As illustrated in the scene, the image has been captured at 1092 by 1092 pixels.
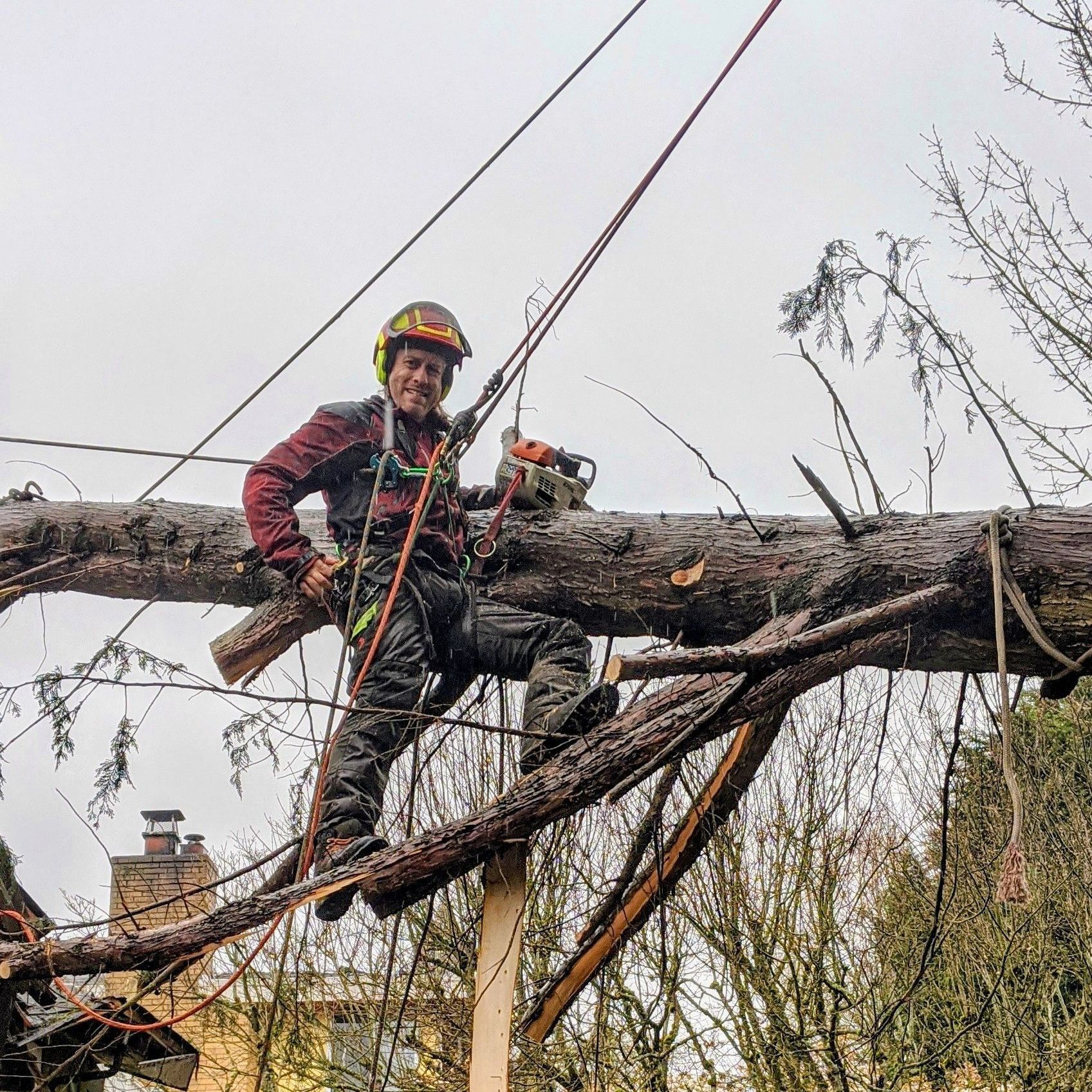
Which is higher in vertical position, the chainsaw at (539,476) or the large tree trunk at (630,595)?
the chainsaw at (539,476)

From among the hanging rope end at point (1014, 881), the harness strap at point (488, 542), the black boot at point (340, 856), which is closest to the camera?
the hanging rope end at point (1014, 881)

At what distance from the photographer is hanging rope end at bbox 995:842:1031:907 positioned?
106 inches

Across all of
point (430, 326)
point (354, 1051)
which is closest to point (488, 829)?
point (430, 326)

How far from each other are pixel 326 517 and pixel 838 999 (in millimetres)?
6356

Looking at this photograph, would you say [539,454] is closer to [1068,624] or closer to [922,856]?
[1068,624]

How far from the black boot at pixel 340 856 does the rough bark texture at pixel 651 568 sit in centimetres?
96

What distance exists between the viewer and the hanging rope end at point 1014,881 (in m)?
2.69

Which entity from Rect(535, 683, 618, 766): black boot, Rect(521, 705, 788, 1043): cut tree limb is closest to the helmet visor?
Rect(535, 683, 618, 766): black boot

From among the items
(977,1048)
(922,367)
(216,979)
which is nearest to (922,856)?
(977,1048)

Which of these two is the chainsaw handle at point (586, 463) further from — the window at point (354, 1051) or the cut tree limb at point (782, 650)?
the window at point (354, 1051)

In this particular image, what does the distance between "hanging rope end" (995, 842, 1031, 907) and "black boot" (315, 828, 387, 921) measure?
60.2 inches

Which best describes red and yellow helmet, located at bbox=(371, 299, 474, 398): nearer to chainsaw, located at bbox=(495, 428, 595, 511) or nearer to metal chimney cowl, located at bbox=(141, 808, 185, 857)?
chainsaw, located at bbox=(495, 428, 595, 511)

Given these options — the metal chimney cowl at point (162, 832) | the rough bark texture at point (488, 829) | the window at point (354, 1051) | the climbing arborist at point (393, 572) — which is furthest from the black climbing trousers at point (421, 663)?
the metal chimney cowl at point (162, 832)

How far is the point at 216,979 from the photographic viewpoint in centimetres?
1182
